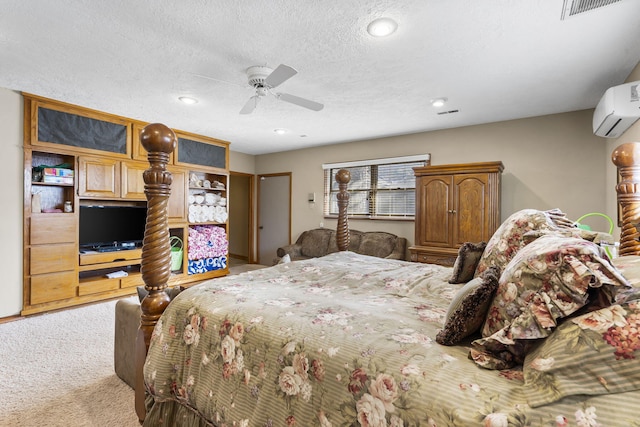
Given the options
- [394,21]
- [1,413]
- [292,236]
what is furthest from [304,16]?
[292,236]

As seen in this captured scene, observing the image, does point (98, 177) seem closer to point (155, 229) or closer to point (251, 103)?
point (251, 103)

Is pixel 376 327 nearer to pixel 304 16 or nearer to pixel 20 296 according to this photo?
pixel 304 16

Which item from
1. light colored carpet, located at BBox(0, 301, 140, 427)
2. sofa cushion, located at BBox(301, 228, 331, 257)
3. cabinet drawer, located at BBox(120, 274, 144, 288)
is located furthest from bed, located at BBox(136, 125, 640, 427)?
sofa cushion, located at BBox(301, 228, 331, 257)

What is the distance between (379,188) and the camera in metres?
5.34

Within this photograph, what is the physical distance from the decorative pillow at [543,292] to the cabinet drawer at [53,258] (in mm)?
4493

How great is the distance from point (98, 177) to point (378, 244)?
4065mm

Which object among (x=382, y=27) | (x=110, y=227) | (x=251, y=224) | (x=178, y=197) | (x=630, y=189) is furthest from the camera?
(x=251, y=224)

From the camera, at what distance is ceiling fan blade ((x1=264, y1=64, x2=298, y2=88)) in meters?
2.24

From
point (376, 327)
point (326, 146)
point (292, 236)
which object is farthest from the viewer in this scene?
point (292, 236)

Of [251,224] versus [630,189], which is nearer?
[630,189]

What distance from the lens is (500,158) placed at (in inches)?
166

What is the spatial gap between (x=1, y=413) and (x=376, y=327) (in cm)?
238

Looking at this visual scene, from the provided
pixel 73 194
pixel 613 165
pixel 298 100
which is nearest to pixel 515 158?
pixel 613 165

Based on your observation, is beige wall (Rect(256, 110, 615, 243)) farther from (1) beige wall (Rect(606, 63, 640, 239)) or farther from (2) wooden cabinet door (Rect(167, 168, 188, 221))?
(2) wooden cabinet door (Rect(167, 168, 188, 221))
